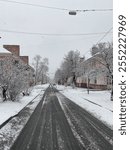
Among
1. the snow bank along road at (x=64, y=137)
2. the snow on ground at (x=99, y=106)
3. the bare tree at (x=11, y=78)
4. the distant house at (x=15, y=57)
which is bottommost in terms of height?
the snow bank along road at (x=64, y=137)

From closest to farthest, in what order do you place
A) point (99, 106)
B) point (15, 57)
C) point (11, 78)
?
1. point (99, 106)
2. point (11, 78)
3. point (15, 57)

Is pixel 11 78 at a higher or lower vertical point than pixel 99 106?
higher

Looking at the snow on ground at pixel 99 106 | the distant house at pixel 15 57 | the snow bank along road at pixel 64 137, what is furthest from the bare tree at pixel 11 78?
the snow bank along road at pixel 64 137

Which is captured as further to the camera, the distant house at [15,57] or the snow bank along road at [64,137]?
the distant house at [15,57]

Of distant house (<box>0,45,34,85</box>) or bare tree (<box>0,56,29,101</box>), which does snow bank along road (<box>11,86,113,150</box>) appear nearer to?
bare tree (<box>0,56,29,101</box>)

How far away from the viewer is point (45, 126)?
44.9 ft

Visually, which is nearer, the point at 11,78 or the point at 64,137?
the point at 64,137

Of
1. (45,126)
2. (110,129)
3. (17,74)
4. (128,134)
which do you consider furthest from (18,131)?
(17,74)

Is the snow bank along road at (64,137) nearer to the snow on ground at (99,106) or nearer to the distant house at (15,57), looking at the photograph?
the snow on ground at (99,106)

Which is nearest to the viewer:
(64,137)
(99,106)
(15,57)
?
(64,137)

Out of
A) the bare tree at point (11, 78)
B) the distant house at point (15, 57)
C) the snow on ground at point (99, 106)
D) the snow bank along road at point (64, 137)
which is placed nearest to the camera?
the snow bank along road at point (64, 137)

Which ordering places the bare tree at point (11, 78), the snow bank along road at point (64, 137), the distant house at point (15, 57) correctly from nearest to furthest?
the snow bank along road at point (64, 137) → the bare tree at point (11, 78) → the distant house at point (15, 57)

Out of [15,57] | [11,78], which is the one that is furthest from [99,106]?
[15,57]

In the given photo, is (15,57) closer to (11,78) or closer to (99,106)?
(11,78)
